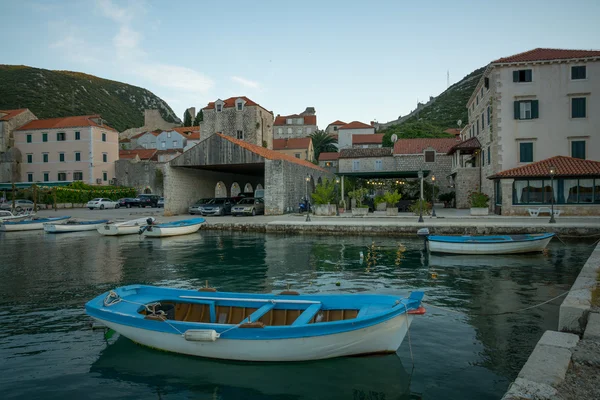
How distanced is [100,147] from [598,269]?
63.7 metres

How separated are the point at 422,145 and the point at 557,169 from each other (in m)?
24.8

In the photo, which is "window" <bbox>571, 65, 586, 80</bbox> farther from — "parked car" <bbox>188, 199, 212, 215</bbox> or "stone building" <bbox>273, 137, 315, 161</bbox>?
"stone building" <bbox>273, 137, 315, 161</bbox>

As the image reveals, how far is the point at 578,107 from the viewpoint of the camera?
2980 centimetres

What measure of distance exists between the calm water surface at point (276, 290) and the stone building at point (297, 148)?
206ft

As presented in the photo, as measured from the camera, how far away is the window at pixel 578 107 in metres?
29.7

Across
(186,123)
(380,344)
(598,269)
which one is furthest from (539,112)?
(186,123)

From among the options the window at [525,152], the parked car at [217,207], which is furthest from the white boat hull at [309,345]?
the window at [525,152]

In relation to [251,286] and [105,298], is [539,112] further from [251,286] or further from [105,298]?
[105,298]

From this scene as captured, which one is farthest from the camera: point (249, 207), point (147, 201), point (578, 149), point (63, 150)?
point (63, 150)

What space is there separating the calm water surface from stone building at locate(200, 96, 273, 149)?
152 feet

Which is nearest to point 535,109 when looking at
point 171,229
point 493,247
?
point 493,247

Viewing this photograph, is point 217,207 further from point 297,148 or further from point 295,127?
point 295,127

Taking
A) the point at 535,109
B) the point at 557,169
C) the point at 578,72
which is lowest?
the point at 557,169

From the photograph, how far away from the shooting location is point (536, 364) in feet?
16.3
